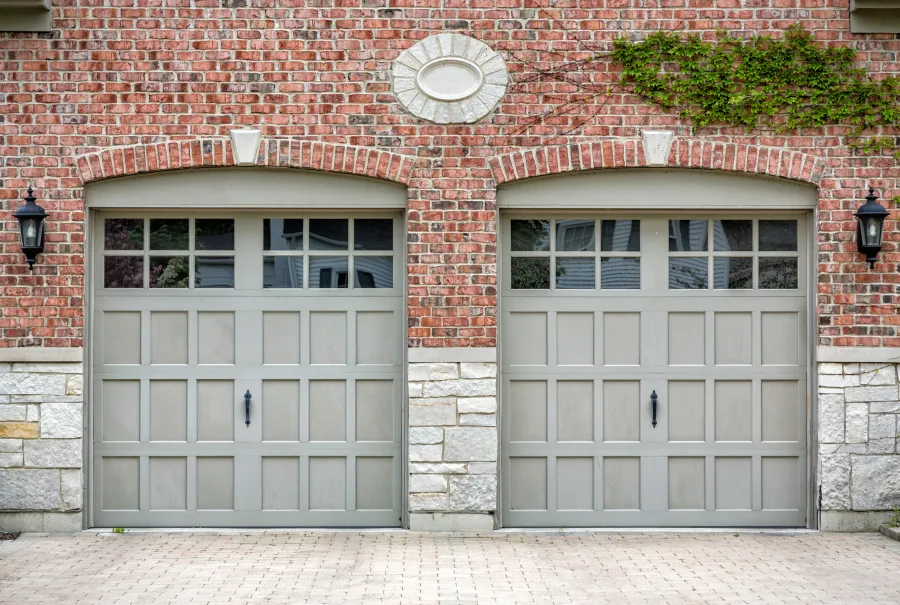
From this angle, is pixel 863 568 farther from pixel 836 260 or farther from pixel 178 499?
pixel 178 499

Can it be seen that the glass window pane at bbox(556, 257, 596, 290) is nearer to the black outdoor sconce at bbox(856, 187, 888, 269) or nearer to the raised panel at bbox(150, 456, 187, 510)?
the black outdoor sconce at bbox(856, 187, 888, 269)

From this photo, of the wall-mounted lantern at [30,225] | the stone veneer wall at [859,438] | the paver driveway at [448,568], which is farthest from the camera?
the stone veneer wall at [859,438]

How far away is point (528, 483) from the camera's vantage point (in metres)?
7.89

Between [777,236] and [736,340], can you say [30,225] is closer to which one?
[736,340]

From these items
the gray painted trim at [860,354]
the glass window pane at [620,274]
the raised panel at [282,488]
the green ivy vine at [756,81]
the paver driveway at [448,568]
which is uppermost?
the green ivy vine at [756,81]

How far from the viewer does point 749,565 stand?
6730mm

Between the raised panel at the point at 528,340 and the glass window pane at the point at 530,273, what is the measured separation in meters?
0.23

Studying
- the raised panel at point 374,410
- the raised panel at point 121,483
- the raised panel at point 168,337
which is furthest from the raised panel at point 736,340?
the raised panel at point 121,483

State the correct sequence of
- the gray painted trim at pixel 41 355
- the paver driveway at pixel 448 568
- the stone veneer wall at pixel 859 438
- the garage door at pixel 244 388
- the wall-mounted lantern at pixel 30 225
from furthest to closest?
1. the garage door at pixel 244 388
2. the stone veneer wall at pixel 859 438
3. the gray painted trim at pixel 41 355
4. the wall-mounted lantern at pixel 30 225
5. the paver driveway at pixel 448 568

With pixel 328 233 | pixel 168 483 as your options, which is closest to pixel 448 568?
pixel 168 483

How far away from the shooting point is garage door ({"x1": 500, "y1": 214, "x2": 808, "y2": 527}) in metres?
7.89

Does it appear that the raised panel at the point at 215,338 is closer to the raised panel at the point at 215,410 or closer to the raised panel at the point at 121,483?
the raised panel at the point at 215,410

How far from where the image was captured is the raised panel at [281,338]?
7867mm

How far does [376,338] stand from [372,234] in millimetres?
829
